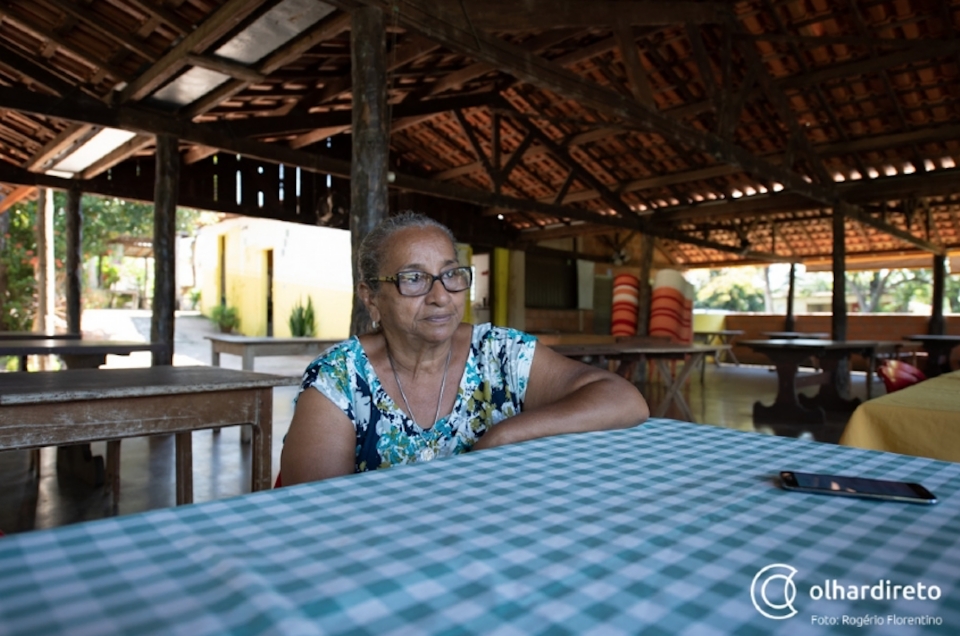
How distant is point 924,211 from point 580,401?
11.1m

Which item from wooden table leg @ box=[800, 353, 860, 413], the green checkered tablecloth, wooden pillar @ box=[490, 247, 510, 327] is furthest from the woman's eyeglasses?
wooden pillar @ box=[490, 247, 510, 327]

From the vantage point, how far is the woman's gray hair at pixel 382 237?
1.45m

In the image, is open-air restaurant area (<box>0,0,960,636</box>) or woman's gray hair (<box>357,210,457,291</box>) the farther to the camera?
woman's gray hair (<box>357,210,457,291</box>)

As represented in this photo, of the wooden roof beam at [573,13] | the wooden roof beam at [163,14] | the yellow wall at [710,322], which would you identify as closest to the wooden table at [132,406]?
the wooden roof beam at [573,13]

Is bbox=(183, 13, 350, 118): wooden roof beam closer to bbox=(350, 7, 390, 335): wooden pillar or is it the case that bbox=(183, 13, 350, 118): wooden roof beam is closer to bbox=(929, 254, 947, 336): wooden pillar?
bbox=(350, 7, 390, 335): wooden pillar

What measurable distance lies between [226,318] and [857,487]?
15.5 metres

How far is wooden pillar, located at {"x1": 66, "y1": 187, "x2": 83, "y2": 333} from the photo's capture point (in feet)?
22.6

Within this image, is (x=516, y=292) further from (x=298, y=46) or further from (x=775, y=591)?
(x=775, y=591)

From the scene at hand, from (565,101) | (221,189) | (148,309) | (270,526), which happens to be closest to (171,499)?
(270,526)

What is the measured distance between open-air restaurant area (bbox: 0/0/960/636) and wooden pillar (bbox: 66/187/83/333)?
0.03 meters

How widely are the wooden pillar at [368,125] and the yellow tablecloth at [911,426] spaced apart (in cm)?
210

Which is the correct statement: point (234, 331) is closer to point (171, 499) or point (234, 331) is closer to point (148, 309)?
point (148, 309)

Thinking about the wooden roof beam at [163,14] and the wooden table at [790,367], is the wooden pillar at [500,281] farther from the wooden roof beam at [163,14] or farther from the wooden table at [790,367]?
the wooden roof beam at [163,14]

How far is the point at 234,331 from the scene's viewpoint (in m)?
15.0
